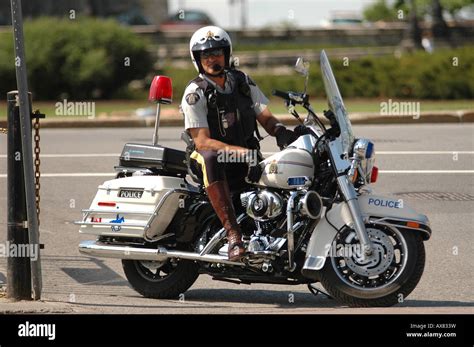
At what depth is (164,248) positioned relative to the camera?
873 cm

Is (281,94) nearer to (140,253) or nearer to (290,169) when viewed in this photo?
(290,169)

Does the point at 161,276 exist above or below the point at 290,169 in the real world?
below

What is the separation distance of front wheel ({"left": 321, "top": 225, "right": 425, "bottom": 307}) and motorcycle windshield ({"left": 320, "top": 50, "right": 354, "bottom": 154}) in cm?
59

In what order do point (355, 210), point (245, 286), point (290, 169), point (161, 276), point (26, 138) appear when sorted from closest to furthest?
1. point (355, 210)
2. point (290, 169)
3. point (26, 138)
4. point (161, 276)
5. point (245, 286)

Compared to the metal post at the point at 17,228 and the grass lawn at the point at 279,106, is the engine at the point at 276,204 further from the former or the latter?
the grass lawn at the point at 279,106

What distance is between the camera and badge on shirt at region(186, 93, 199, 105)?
830 cm

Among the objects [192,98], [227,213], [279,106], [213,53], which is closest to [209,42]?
[213,53]

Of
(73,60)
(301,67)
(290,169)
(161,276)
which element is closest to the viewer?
(301,67)

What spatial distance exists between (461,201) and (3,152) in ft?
20.3

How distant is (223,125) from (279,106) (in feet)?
50.3

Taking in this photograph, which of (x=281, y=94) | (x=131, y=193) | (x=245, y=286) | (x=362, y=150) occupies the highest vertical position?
(x=281, y=94)

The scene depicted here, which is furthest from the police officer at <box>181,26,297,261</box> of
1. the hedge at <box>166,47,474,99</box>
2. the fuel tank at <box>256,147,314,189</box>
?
the hedge at <box>166,47,474,99</box>

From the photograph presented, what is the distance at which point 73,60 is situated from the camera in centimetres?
2745

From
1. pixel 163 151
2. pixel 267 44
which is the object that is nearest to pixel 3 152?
pixel 163 151
